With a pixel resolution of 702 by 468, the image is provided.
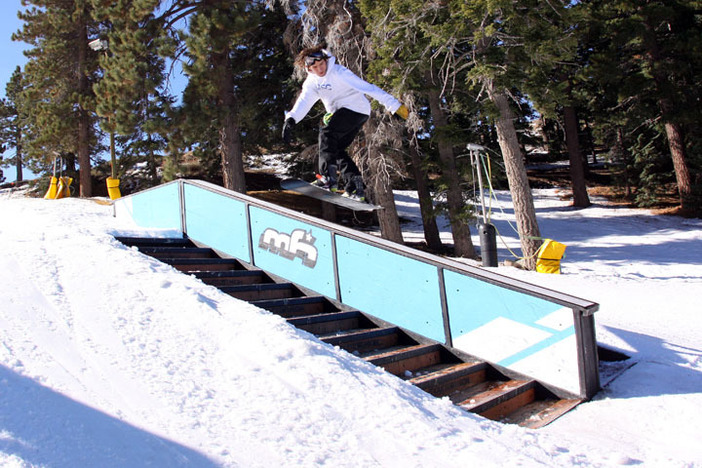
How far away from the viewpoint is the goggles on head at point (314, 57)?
6461 mm

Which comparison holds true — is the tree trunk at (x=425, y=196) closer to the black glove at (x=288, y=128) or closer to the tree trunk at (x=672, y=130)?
the tree trunk at (x=672, y=130)

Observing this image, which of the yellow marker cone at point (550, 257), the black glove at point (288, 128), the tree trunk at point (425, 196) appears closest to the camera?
the black glove at point (288, 128)

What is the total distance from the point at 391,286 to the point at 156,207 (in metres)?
5.49

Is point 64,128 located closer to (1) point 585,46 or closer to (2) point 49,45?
(2) point 49,45

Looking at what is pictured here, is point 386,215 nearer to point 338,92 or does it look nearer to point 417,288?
point 338,92

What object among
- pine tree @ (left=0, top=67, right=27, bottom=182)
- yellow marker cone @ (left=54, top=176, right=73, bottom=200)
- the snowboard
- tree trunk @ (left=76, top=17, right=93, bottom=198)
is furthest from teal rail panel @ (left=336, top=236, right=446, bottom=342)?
pine tree @ (left=0, top=67, right=27, bottom=182)

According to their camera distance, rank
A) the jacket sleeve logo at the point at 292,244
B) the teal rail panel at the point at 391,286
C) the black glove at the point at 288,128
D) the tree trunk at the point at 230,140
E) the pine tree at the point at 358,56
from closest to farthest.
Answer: the teal rail panel at the point at 391,286 < the black glove at the point at 288,128 < the jacket sleeve logo at the point at 292,244 < the pine tree at the point at 358,56 < the tree trunk at the point at 230,140

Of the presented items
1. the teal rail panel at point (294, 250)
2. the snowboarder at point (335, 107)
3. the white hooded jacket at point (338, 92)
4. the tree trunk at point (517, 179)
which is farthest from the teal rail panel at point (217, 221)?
the tree trunk at point (517, 179)

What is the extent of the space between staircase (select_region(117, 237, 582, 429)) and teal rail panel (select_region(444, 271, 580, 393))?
0.46ft

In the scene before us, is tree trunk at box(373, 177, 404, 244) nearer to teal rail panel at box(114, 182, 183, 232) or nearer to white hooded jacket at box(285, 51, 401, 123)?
teal rail panel at box(114, 182, 183, 232)

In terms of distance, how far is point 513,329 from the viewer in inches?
197

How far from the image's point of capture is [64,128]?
22594 mm

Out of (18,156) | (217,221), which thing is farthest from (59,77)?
(18,156)

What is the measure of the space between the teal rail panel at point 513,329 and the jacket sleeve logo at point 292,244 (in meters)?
2.11
